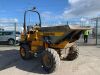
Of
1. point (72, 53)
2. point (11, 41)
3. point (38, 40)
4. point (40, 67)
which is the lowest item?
point (40, 67)

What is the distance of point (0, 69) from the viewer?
11641mm

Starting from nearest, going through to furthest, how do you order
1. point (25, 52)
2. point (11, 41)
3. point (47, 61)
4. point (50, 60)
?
point (50, 60) < point (47, 61) < point (25, 52) < point (11, 41)

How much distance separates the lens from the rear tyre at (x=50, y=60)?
10.7 meters

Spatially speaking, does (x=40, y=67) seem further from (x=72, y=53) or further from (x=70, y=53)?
(x=72, y=53)

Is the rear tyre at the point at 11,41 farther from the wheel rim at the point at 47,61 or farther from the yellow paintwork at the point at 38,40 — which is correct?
the wheel rim at the point at 47,61

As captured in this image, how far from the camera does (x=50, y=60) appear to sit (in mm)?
10969

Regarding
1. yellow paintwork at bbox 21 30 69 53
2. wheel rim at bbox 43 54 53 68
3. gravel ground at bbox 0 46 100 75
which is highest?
yellow paintwork at bbox 21 30 69 53

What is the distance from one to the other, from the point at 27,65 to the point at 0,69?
1510mm

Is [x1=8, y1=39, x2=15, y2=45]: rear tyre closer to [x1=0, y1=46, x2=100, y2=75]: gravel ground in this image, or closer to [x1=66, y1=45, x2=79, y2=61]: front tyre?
[x1=0, y1=46, x2=100, y2=75]: gravel ground

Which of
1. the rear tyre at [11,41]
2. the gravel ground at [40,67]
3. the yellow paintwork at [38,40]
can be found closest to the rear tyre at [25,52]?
the gravel ground at [40,67]

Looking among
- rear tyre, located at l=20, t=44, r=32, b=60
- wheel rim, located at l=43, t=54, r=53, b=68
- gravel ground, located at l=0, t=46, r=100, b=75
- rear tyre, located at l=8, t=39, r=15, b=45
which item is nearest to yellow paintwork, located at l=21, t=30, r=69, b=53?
rear tyre, located at l=20, t=44, r=32, b=60

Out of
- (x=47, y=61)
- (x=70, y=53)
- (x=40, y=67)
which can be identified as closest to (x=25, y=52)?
(x=40, y=67)

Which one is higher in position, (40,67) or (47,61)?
(47,61)

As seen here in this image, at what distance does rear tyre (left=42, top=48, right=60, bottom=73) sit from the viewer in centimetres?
1072
